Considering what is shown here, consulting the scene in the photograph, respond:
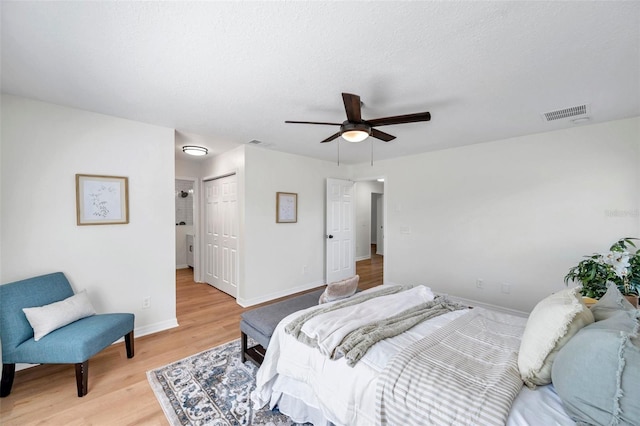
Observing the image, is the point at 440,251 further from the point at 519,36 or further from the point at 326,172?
the point at 519,36

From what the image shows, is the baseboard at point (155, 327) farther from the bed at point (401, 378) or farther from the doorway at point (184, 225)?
the doorway at point (184, 225)

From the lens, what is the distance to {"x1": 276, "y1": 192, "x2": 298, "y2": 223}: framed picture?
13.5 feet

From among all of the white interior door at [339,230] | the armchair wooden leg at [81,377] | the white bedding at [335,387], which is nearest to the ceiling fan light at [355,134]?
the white bedding at [335,387]

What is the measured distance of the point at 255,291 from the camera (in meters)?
3.85

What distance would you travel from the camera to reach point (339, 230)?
498 centimetres

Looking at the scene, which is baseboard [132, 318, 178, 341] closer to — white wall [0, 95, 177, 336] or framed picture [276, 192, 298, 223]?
white wall [0, 95, 177, 336]

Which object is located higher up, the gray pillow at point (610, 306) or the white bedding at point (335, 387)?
the gray pillow at point (610, 306)

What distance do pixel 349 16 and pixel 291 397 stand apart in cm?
231

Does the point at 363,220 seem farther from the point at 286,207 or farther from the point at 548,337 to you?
the point at 548,337

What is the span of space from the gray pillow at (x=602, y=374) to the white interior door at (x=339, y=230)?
3.85 meters

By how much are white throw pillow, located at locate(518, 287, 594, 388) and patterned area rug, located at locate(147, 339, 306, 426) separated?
4.69 ft

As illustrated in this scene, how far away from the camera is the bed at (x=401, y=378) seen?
3.49 feet

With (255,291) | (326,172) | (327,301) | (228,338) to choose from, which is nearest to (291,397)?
(327,301)

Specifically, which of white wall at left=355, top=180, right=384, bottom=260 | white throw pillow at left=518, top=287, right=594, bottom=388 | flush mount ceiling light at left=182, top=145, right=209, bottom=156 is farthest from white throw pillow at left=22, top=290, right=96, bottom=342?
white wall at left=355, top=180, right=384, bottom=260
